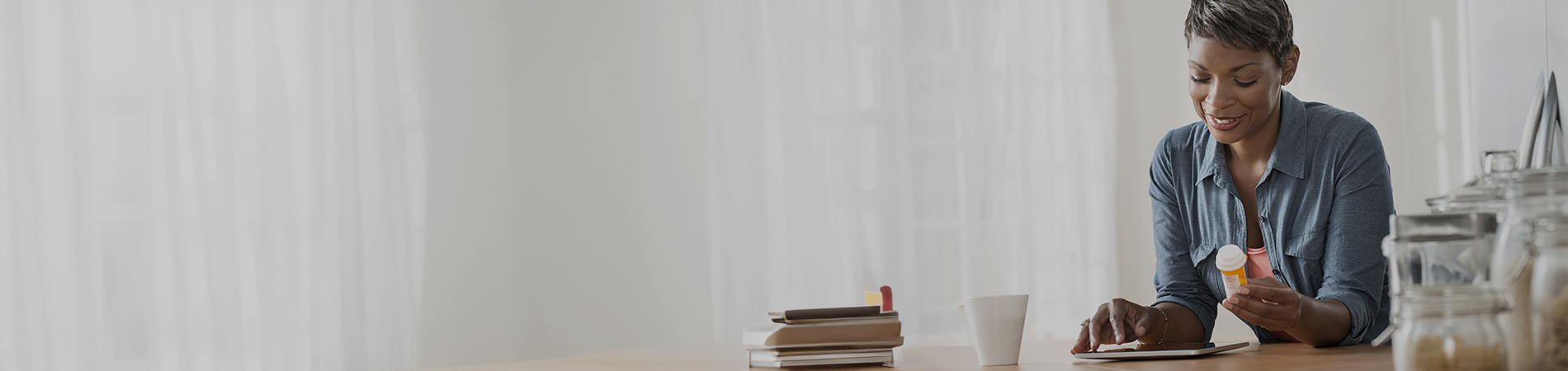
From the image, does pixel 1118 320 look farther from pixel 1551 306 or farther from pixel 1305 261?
pixel 1551 306

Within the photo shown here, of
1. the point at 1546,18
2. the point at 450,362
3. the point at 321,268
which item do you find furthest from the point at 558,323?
the point at 1546,18

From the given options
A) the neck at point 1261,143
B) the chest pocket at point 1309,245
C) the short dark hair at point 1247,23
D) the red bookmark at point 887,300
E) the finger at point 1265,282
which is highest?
the short dark hair at point 1247,23

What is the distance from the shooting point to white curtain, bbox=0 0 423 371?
2.75 metres

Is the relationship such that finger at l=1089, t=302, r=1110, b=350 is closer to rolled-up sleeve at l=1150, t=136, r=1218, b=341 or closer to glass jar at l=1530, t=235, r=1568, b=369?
rolled-up sleeve at l=1150, t=136, r=1218, b=341

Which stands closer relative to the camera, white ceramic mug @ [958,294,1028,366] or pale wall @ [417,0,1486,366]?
white ceramic mug @ [958,294,1028,366]

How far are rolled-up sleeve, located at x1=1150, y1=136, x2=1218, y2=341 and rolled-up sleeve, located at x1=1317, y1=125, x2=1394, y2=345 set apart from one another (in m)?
0.23

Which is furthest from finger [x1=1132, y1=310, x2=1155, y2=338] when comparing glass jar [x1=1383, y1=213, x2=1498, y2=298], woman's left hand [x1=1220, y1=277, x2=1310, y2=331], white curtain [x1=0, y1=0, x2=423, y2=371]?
white curtain [x1=0, y1=0, x2=423, y2=371]

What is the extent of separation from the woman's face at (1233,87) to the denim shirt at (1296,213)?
0.17ft

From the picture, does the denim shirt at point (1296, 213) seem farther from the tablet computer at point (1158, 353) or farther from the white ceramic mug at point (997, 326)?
the white ceramic mug at point (997, 326)

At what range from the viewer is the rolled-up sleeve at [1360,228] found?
4.80 ft

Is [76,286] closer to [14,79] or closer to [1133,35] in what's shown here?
[14,79]

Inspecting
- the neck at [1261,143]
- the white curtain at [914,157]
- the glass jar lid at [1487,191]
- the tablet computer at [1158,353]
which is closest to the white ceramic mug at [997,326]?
the tablet computer at [1158,353]

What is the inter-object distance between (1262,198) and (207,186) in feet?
9.15

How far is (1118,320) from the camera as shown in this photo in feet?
4.71
